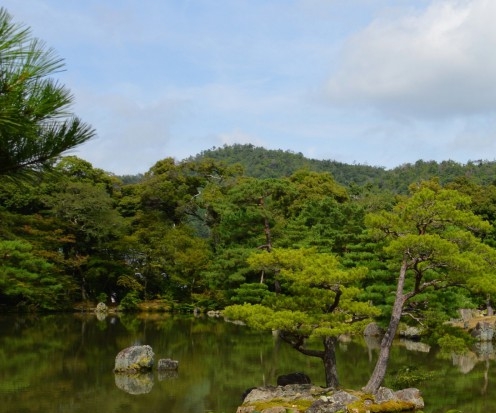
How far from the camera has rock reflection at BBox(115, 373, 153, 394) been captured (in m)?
11.1

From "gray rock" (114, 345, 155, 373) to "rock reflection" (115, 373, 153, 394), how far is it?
228 millimetres

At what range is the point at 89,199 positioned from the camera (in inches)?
1050

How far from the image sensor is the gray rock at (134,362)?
1284 centimetres

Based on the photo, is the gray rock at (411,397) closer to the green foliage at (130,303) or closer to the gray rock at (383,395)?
the gray rock at (383,395)

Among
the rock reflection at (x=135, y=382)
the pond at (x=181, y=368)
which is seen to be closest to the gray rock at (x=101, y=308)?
the pond at (x=181, y=368)

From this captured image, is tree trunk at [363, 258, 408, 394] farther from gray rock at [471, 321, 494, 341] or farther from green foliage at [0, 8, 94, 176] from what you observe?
gray rock at [471, 321, 494, 341]

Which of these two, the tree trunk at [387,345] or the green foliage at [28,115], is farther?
the tree trunk at [387,345]

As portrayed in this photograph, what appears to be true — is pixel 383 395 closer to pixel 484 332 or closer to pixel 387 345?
pixel 387 345

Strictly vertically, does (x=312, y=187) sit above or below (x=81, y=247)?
above

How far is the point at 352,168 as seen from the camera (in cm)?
7631

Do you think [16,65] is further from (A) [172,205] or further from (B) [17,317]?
(A) [172,205]

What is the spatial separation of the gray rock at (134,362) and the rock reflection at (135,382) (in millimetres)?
228

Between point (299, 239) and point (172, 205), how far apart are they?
430 inches

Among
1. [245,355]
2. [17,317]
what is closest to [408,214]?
[245,355]
